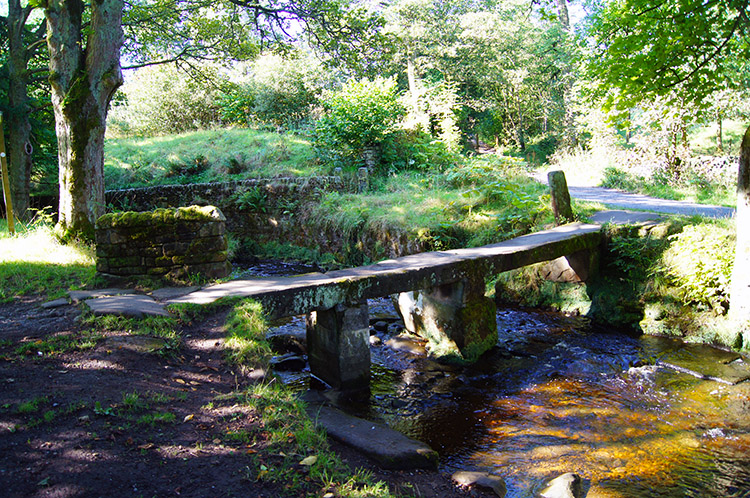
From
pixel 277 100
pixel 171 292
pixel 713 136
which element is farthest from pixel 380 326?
pixel 713 136

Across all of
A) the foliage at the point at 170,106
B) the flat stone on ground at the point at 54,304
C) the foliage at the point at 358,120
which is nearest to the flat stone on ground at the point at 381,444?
the flat stone on ground at the point at 54,304

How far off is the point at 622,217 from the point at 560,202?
1091 mm

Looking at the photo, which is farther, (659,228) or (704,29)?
(659,228)

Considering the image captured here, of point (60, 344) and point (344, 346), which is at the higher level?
point (60, 344)

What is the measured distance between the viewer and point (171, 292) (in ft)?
19.2

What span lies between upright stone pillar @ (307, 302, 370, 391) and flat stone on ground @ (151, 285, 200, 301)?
156 cm

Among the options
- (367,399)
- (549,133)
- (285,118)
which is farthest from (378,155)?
(549,133)

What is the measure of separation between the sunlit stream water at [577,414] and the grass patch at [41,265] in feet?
10.3

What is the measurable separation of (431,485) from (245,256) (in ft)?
35.6

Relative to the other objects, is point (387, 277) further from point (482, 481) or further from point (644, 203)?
point (644, 203)

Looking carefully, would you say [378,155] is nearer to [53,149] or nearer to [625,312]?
[625,312]

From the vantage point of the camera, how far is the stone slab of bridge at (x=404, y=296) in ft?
17.5

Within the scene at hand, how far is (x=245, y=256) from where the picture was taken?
13.5m

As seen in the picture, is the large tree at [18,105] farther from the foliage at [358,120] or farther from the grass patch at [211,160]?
the foliage at [358,120]
